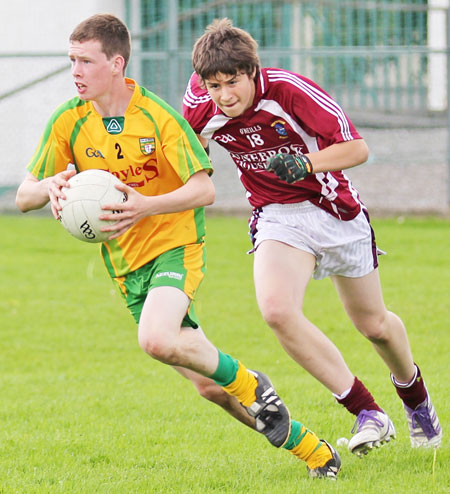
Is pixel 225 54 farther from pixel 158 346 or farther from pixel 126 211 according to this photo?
pixel 158 346

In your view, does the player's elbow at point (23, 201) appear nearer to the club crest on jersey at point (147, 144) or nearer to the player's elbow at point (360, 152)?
the club crest on jersey at point (147, 144)

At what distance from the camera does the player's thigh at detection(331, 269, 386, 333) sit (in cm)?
500

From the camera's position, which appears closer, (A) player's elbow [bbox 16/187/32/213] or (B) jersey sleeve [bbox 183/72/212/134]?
(A) player's elbow [bbox 16/187/32/213]

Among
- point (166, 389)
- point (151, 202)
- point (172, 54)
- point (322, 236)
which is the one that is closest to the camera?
point (151, 202)

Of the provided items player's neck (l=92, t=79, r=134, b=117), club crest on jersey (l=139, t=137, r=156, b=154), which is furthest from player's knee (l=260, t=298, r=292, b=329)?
player's neck (l=92, t=79, r=134, b=117)

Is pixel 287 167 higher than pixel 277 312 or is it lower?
higher

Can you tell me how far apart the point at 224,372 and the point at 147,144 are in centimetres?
119

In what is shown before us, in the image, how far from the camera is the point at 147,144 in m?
4.82

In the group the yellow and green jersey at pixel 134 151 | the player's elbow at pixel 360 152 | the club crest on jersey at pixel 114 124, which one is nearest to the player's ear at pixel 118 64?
the yellow and green jersey at pixel 134 151

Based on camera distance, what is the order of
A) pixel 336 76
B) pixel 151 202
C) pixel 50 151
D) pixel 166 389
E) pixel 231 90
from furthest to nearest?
pixel 336 76
pixel 166 389
pixel 50 151
pixel 231 90
pixel 151 202

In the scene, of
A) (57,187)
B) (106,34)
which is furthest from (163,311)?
(106,34)

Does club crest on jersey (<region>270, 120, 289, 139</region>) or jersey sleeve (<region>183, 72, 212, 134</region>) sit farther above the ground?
jersey sleeve (<region>183, 72, 212, 134</region>)

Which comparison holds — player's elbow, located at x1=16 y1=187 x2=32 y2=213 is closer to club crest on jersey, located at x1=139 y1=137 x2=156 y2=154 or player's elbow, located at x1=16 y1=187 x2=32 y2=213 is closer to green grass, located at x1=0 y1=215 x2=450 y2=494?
club crest on jersey, located at x1=139 y1=137 x2=156 y2=154

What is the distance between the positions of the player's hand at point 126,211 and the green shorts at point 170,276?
0.37m
